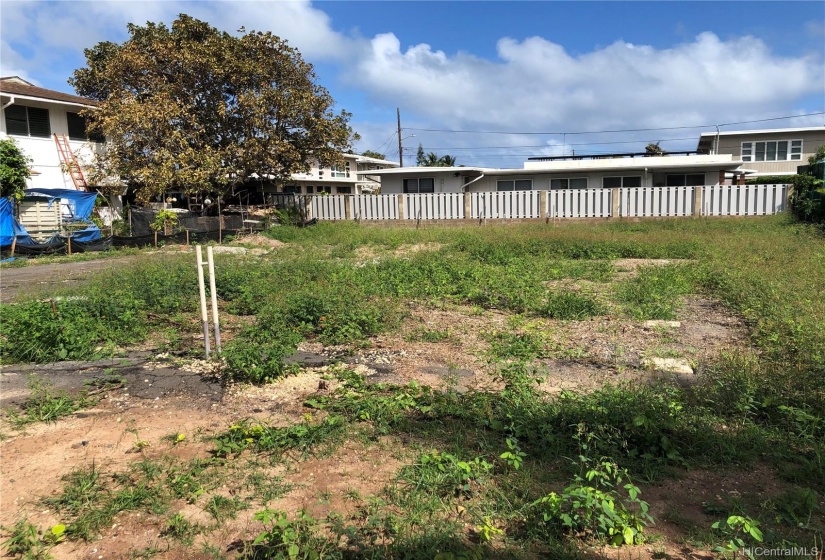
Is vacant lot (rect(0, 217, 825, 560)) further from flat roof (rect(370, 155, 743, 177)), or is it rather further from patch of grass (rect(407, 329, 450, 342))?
flat roof (rect(370, 155, 743, 177))

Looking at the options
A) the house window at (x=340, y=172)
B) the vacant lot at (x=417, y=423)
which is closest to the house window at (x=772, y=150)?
the vacant lot at (x=417, y=423)

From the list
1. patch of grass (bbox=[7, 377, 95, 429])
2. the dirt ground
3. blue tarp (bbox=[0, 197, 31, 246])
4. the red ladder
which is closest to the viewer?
the dirt ground

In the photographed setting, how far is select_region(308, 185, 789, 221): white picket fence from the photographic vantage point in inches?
787

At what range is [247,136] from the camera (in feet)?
67.2

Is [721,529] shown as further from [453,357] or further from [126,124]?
[126,124]

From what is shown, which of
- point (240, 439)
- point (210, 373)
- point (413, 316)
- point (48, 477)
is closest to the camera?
point (48, 477)

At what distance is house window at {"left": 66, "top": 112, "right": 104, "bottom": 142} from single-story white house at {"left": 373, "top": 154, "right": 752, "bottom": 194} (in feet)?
40.8

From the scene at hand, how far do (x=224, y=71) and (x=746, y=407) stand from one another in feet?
65.5

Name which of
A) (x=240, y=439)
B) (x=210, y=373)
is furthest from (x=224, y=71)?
(x=240, y=439)

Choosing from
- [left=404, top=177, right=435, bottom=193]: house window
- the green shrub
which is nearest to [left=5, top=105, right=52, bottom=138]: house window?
[left=404, top=177, right=435, bottom=193]: house window

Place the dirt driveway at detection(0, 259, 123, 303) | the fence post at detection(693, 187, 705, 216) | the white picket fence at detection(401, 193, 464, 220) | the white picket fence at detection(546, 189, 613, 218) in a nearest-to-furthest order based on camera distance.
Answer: the dirt driveway at detection(0, 259, 123, 303) → the fence post at detection(693, 187, 705, 216) → the white picket fence at detection(546, 189, 613, 218) → the white picket fence at detection(401, 193, 464, 220)

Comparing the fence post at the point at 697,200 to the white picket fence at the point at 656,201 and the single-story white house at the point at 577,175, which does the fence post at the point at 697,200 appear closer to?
the white picket fence at the point at 656,201

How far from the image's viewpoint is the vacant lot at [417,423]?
262 centimetres

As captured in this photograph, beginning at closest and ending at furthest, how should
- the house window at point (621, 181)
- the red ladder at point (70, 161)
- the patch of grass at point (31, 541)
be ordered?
1. the patch of grass at point (31, 541)
2. the red ladder at point (70, 161)
3. the house window at point (621, 181)
